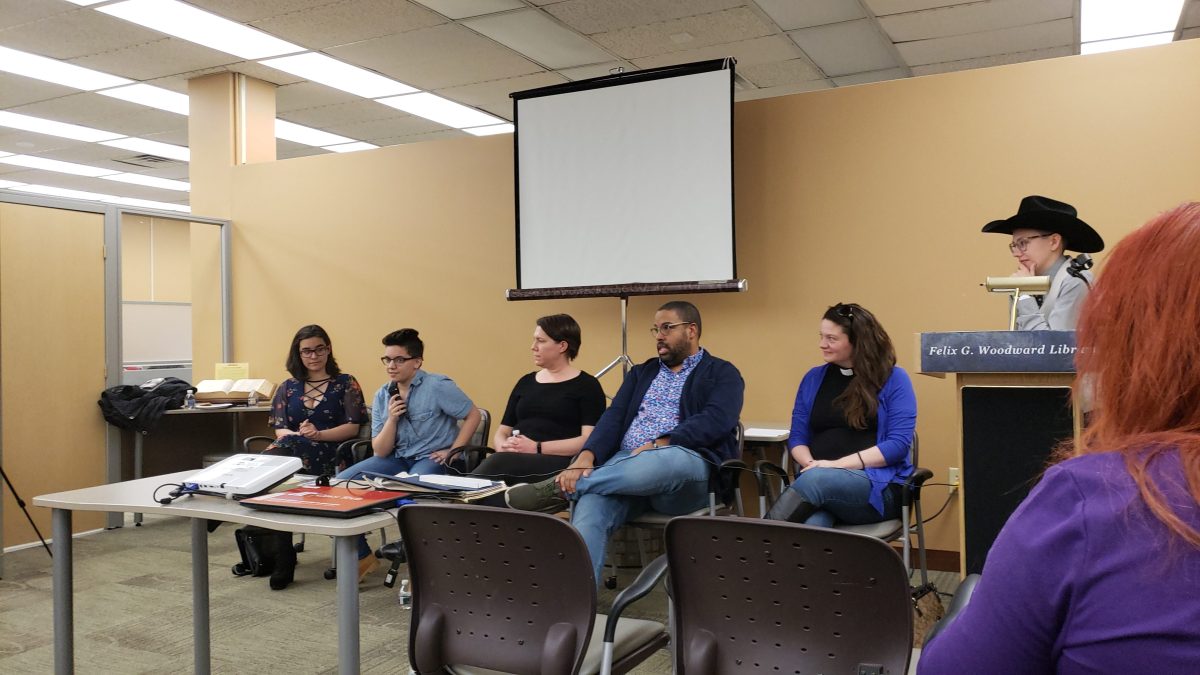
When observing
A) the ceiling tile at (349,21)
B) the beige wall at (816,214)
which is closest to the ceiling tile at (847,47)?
the beige wall at (816,214)

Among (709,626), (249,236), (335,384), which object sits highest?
(249,236)

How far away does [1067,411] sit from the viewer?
7.79 ft

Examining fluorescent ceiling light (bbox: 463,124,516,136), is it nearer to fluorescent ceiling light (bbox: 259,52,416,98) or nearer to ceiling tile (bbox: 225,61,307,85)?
fluorescent ceiling light (bbox: 259,52,416,98)

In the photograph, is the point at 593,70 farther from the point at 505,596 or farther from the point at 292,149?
the point at 505,596

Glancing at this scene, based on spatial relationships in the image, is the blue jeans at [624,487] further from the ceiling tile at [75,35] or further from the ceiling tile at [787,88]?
the ceiling tile at [75,35]

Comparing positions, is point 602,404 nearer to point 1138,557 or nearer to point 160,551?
point 160,551

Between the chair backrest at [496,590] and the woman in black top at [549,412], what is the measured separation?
193 cm

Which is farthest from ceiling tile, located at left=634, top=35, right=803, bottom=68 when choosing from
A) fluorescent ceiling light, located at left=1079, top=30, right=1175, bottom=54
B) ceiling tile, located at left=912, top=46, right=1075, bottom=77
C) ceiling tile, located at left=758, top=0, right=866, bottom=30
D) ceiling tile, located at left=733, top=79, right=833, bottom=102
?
fluorescent ceiling light, located at left=1079, top=30, right=1175, bottom=54

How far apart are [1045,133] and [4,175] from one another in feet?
33.8

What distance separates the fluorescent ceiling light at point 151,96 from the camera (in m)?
6.69

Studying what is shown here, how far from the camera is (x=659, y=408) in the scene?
146 inches

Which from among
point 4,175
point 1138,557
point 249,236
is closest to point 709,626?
point 1138,557

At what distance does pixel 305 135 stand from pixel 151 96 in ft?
4.78

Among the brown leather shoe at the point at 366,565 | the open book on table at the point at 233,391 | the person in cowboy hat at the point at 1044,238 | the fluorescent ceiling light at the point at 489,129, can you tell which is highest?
the fluorescent ceiling light at the point at 489,129
